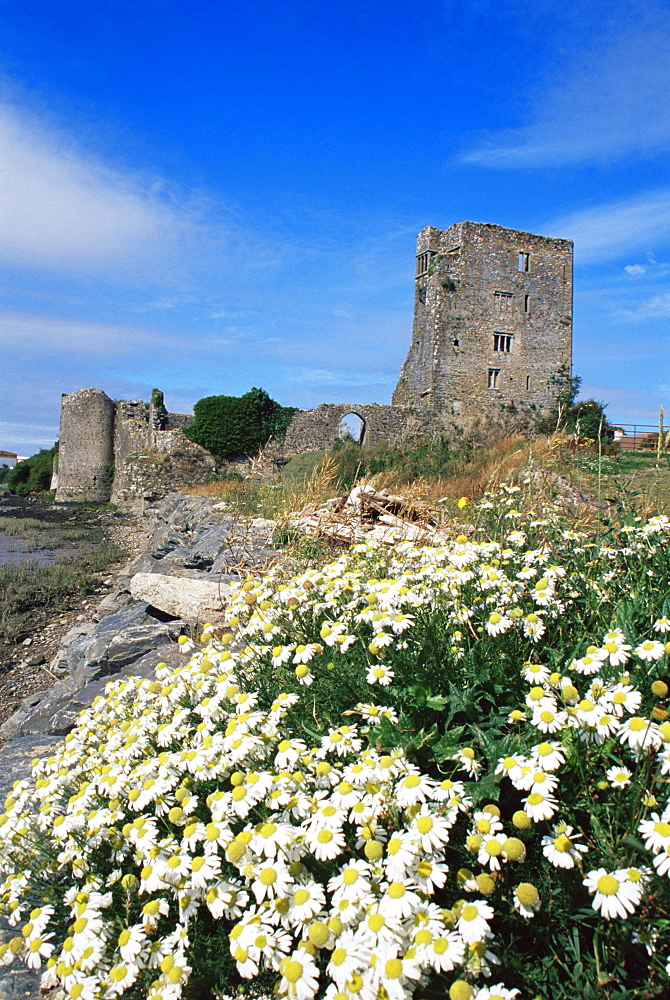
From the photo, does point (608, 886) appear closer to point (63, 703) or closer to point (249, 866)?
point (249, 866)

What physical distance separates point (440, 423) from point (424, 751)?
2228cm

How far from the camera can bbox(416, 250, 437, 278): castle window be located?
2367cm

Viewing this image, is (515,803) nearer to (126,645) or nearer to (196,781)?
(196,781)

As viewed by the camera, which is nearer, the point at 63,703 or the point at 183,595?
the point at 63,703

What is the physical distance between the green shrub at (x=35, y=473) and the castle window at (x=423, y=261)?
21.5m

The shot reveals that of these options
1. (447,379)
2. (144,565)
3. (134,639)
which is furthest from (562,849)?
(447,379)

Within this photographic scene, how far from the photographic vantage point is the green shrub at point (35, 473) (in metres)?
33.4

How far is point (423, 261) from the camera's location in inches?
944

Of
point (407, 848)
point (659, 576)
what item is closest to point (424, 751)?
point (407, 848)

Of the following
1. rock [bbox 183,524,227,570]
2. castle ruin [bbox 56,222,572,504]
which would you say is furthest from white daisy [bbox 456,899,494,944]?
castle ruin [bbox 56,222,572,504]

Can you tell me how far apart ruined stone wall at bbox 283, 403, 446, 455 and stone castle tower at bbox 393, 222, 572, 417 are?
0.73 meters

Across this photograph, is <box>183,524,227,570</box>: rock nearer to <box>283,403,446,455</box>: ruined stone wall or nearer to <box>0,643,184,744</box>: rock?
<box>0,643,184,744</box>: rock

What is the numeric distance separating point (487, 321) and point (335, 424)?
292 inches

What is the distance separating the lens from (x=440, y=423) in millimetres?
23641
